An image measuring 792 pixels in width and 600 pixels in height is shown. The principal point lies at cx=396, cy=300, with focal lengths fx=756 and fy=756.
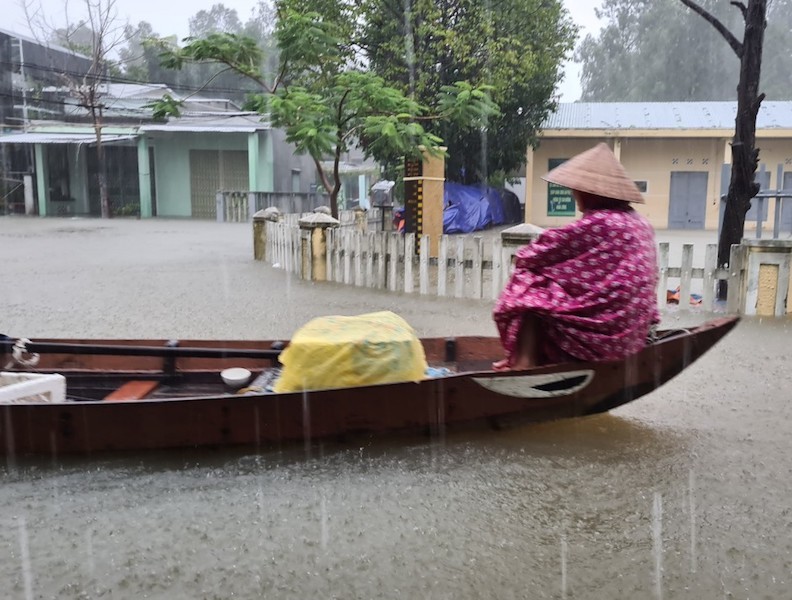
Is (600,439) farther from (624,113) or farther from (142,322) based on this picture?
(624,113)

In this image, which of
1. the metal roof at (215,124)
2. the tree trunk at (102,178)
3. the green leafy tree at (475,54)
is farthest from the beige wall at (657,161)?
the tree trunk at (102,178)

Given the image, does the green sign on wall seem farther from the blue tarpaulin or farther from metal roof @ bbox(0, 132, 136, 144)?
metal roof @ bbox(0, 132, 136, 144)

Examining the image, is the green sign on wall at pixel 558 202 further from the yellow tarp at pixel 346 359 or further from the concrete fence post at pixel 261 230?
the yellow tarp at pixel 346 359

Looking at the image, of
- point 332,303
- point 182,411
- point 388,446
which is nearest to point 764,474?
point 388,446

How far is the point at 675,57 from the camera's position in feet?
153

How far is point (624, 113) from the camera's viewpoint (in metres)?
26.0

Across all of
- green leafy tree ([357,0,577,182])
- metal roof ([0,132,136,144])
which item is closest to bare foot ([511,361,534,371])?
green leafy tree ([357,0,577,182])

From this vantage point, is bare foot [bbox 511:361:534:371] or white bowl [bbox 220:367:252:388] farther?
white bowl [bbox 220:367:252:388]

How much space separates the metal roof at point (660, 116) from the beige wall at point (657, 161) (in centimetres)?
46

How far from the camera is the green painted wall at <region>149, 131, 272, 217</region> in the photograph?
28281 mm

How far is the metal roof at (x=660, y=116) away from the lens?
24141 millimetres

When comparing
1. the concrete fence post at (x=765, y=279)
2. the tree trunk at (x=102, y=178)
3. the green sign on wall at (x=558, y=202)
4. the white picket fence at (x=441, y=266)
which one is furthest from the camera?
the tree trunk at (x=102, y=178)

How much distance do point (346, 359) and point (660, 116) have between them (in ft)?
79.0

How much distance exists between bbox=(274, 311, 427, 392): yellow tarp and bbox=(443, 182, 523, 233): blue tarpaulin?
17.0 m
